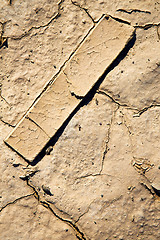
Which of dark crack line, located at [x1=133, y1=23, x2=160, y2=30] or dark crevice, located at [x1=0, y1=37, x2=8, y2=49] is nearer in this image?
dark crack line, located at [x1=133, y1=23, x2=160, y2=30]

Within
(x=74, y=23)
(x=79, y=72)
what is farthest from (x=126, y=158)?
(x=74, y=23)

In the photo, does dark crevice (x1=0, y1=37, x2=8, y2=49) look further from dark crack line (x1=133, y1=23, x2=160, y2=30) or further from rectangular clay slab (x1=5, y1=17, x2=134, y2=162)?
dark crack line (x1=133, y1=23, x2=160, y2=30)

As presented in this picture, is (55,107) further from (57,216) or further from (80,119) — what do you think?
(57,216)

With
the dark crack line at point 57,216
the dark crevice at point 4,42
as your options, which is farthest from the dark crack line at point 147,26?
the dark crack line at point 57,216

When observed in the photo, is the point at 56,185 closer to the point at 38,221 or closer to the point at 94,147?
the point at 38,221

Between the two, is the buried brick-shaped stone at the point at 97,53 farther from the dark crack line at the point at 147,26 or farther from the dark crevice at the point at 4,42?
the dark crevice at the point at 4,42

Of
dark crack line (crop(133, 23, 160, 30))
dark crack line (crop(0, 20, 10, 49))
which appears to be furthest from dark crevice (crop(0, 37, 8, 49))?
dark crack line (crop(133, 23, 160, 30))
